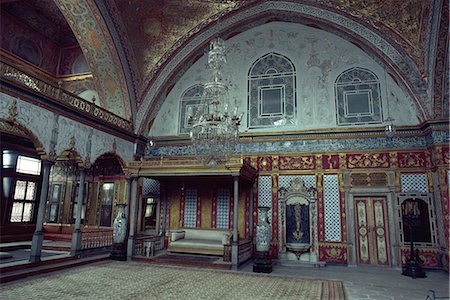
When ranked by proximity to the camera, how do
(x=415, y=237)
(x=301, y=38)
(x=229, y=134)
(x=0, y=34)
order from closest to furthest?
1. (x=229, y=134)
2. (x=415, y=237)
3. (x=0, y=34)
4. (x=301, y=38)

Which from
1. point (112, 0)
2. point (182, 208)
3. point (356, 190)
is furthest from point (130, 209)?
point (356, 190)

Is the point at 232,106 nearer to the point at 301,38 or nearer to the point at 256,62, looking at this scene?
the point at 256,62

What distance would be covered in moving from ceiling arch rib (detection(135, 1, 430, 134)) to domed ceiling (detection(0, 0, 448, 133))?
27mm

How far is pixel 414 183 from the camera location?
347 inches

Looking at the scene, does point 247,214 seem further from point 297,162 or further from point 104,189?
point 104,189

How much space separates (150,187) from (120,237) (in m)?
2.56

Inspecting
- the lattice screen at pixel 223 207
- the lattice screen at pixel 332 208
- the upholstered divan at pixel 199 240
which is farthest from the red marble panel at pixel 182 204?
the lattice screen at pixel 332 208

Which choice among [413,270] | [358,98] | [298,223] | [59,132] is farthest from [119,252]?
[358,98]

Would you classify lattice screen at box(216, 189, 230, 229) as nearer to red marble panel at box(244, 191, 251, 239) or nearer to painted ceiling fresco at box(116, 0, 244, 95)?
red marble panel at box(244, 191, 251, 239)

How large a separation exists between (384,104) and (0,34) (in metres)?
12.0

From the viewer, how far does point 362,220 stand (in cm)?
901

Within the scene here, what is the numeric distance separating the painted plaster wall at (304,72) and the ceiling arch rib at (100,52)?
63.5 inches

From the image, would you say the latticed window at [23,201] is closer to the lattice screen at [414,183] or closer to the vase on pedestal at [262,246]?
the vase on pedestal at [262,246]

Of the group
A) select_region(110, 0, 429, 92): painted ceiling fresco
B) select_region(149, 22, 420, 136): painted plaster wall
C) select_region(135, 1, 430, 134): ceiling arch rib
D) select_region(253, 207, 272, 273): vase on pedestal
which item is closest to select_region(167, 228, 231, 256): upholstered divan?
select_region(253, 207, 272, 273): vase on pedestal
